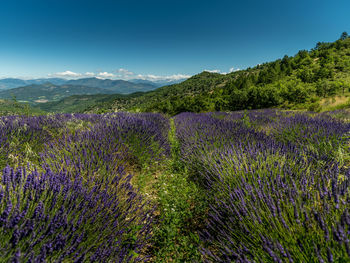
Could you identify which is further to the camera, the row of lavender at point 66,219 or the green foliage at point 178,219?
the green foliage at point 178,219

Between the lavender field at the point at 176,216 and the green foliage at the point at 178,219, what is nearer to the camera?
the lavender field at the point at 176,216

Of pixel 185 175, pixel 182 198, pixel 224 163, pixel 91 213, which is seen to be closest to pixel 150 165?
pixel 185 175

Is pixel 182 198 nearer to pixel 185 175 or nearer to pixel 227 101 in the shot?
pixel 185 175

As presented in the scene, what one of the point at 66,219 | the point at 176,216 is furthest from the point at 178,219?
the point at 66,219

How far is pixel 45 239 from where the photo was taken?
915 mm

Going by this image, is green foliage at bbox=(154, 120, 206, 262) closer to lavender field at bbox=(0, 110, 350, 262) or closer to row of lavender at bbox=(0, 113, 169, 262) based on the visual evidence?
lavender field at bbox=(0, 110, 350, 262)

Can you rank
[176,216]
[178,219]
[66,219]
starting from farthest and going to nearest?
[176,216] < [178,219] < [66,219]

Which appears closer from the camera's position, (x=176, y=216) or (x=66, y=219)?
(x=66, y=219)

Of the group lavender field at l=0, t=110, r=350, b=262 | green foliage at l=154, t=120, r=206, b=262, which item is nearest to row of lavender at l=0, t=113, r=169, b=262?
lavender field at l=0, t=110, r=350, b=262

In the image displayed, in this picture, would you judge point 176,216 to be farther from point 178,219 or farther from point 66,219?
point 66,219

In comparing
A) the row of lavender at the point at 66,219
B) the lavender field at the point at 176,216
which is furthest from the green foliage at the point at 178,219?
the row of lavender at the point at 66,219

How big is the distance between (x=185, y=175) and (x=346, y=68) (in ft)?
135

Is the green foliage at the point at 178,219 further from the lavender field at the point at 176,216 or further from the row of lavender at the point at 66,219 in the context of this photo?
the row of lavender at the point at 66,219

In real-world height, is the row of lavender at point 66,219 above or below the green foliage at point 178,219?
above
